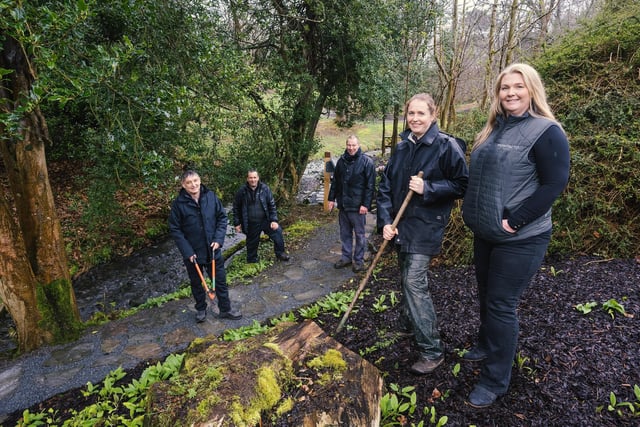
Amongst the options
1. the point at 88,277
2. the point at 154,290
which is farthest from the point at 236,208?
the point at 88,277

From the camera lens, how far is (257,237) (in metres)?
7.07

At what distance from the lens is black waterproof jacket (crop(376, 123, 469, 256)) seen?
2723mm

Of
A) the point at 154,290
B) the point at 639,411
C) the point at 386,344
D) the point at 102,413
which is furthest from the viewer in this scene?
the point at 154,290

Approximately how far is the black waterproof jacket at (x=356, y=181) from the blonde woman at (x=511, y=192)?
10.6 ft

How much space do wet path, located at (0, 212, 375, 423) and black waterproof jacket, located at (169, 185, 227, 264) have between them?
99 centimetres

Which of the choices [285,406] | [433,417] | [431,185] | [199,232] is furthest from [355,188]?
[285,406]

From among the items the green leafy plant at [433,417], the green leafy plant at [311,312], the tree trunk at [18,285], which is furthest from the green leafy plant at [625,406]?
the tree trunk at [18,285]

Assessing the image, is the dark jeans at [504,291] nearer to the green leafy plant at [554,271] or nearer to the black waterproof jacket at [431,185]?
the black waterproof jacket at [431,185]

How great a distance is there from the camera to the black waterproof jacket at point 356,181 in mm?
5699

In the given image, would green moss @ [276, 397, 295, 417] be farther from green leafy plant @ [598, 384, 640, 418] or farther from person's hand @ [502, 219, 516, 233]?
green leafy plant @ [598, 384, 640, 418]

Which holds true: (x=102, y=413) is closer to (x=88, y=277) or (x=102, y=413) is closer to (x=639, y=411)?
(x=639, y=411)

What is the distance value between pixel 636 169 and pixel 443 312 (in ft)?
9.34

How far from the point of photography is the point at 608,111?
4637 mm

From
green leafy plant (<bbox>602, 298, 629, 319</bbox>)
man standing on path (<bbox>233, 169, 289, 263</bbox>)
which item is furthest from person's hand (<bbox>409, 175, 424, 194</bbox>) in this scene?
man standing on path (<bbox>233, 169, 289, 263</bbox>)
